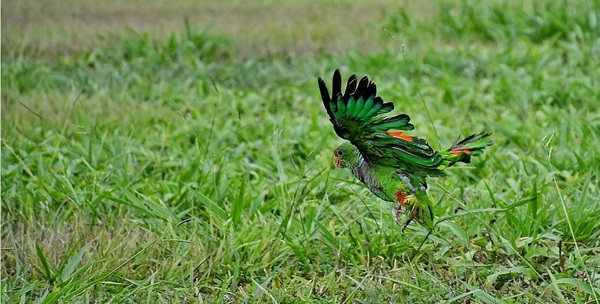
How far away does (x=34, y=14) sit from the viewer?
489 centimetres

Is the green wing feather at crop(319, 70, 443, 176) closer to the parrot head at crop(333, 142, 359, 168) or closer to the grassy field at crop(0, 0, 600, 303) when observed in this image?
the parrot head at crop(333, 142, 359, 168)

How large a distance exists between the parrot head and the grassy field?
31 cm

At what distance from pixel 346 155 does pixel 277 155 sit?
114cm

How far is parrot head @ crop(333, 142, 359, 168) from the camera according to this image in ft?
5.27

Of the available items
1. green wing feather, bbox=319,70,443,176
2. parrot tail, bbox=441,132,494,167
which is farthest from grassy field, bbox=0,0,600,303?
green wing feather, bbox=319,70,443,176

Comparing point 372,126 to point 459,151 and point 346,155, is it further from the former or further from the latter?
point 459,151

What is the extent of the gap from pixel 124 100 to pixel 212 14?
172cm

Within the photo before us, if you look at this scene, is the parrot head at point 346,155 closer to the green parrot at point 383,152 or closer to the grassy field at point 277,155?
the green parrot at point 383,152

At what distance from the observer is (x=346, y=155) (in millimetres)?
1612

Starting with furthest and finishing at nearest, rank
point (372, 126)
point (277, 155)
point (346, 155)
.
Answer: point (277, 155)
point (346, 155)
point (372, 126)

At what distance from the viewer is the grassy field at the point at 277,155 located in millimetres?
1994

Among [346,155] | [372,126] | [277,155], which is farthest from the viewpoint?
[277,155]

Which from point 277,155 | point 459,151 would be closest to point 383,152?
point 459,151

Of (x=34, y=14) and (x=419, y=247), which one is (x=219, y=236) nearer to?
(x=419, y=247)
